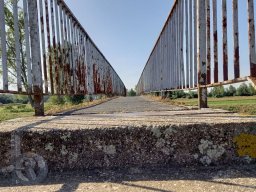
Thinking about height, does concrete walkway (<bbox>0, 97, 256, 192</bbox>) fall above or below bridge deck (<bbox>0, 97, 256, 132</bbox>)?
below

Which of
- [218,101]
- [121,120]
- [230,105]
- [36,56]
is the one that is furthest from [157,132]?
[218,101]

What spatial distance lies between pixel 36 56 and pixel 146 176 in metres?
2.14

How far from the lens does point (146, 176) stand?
5.45 feet

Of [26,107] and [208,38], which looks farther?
[26,107]

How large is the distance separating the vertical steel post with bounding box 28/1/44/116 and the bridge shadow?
1569mm

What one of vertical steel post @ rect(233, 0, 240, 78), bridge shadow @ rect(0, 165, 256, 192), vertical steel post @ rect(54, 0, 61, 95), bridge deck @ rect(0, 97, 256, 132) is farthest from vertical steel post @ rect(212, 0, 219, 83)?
vertical steel post @ rect(54, 0, 61, 95)

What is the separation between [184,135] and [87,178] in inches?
22.3

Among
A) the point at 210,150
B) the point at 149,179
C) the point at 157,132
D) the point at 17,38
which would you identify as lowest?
the point at 149,179

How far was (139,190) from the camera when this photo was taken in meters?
1.47

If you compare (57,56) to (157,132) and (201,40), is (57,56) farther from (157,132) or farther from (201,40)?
(157,132)

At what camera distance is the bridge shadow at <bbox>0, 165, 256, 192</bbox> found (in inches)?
60.4

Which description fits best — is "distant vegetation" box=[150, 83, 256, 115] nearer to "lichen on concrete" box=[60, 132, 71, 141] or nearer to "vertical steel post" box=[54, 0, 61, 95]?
"lichen on concrete" box=[60, 132, 71, 141]

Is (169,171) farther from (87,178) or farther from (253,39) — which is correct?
(253,39)

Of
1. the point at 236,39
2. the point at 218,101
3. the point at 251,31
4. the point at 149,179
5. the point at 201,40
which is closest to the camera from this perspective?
the point at 149,179
